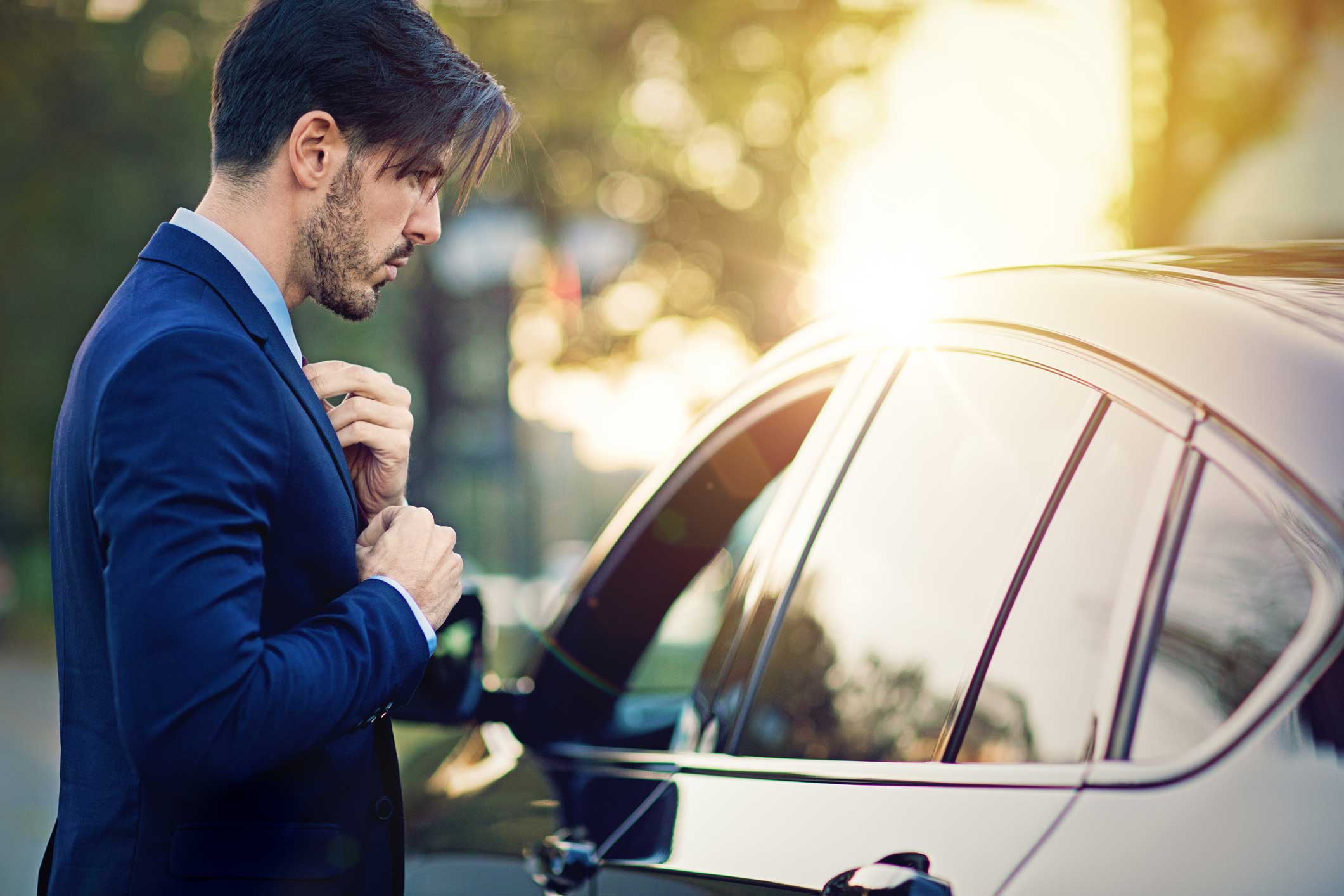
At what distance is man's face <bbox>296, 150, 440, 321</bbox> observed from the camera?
1770mm

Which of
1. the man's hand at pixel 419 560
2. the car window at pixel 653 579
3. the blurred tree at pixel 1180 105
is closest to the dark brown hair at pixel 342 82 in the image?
the man's hand at pixel 419 560

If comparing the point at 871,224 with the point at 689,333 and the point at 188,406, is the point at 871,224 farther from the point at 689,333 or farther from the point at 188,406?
the point at 188,406

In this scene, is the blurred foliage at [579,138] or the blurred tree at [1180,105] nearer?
the blurred tree at [1180,105]

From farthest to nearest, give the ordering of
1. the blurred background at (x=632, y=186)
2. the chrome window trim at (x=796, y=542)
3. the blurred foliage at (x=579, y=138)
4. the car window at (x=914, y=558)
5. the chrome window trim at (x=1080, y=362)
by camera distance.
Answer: the blurred foliage at (x=579, y=138) < the blurred background at (x=632, y=186) < the chrome window trim at (x=796, y=542) < the car window at (x=914, y=558) < the chrome window trim at (x=1080, y=362)

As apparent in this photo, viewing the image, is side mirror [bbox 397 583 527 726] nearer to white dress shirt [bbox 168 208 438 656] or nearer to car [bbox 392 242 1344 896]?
car [bbox 392 242 1344 896]

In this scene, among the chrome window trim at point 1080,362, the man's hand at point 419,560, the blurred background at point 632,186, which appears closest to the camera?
the chrome window trim at point 1080,362

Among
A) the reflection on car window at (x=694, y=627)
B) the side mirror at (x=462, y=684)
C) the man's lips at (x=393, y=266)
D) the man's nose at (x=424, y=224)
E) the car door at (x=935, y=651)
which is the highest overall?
the man's nose at (x=424, y=224)

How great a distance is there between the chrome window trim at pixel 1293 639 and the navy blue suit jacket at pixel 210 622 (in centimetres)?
88

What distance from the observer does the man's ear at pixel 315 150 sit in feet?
5.57

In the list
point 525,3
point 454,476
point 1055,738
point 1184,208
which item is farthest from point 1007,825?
point 454,476

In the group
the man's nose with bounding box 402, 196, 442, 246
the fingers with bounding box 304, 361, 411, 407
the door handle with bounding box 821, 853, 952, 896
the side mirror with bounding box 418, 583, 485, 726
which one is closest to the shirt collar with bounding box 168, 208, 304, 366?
the fingers with bounding box 304, 361, 411, 407

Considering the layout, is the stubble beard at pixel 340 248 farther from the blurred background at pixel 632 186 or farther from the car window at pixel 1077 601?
the blurred background at pixel 632 186

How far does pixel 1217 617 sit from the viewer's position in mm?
1202

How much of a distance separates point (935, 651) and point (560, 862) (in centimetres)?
78
